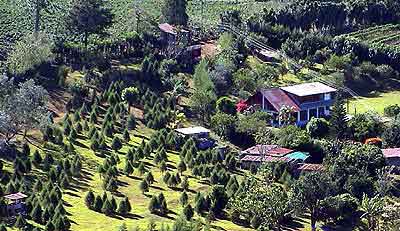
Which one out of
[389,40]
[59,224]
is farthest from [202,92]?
[389,40]

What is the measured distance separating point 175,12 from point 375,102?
33562 millimetres

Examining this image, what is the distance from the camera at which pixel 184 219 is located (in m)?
79.7

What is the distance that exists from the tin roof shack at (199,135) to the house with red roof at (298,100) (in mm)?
10914

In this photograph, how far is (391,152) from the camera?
331ft

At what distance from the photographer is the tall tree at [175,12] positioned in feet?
459

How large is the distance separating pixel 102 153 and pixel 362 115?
Result: 32.6m

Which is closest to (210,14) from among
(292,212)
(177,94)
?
(177,94)

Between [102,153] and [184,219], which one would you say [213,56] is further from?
[184,219]

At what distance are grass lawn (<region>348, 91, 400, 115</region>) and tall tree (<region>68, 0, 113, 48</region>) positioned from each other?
35.1m

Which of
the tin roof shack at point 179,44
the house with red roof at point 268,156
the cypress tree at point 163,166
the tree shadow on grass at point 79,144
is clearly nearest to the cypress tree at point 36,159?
the tree shadow on grass at point 79,144

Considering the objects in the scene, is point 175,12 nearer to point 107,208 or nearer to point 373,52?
point 373,52

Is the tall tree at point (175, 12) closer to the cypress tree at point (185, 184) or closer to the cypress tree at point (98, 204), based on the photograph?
the cypress tree at point (185, 184)

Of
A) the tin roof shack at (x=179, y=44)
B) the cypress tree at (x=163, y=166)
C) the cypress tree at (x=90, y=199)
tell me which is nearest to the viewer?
the cypress tree at (x=90, y=199)

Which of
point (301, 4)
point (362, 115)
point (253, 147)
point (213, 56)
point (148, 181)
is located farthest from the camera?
point (301, 4)
